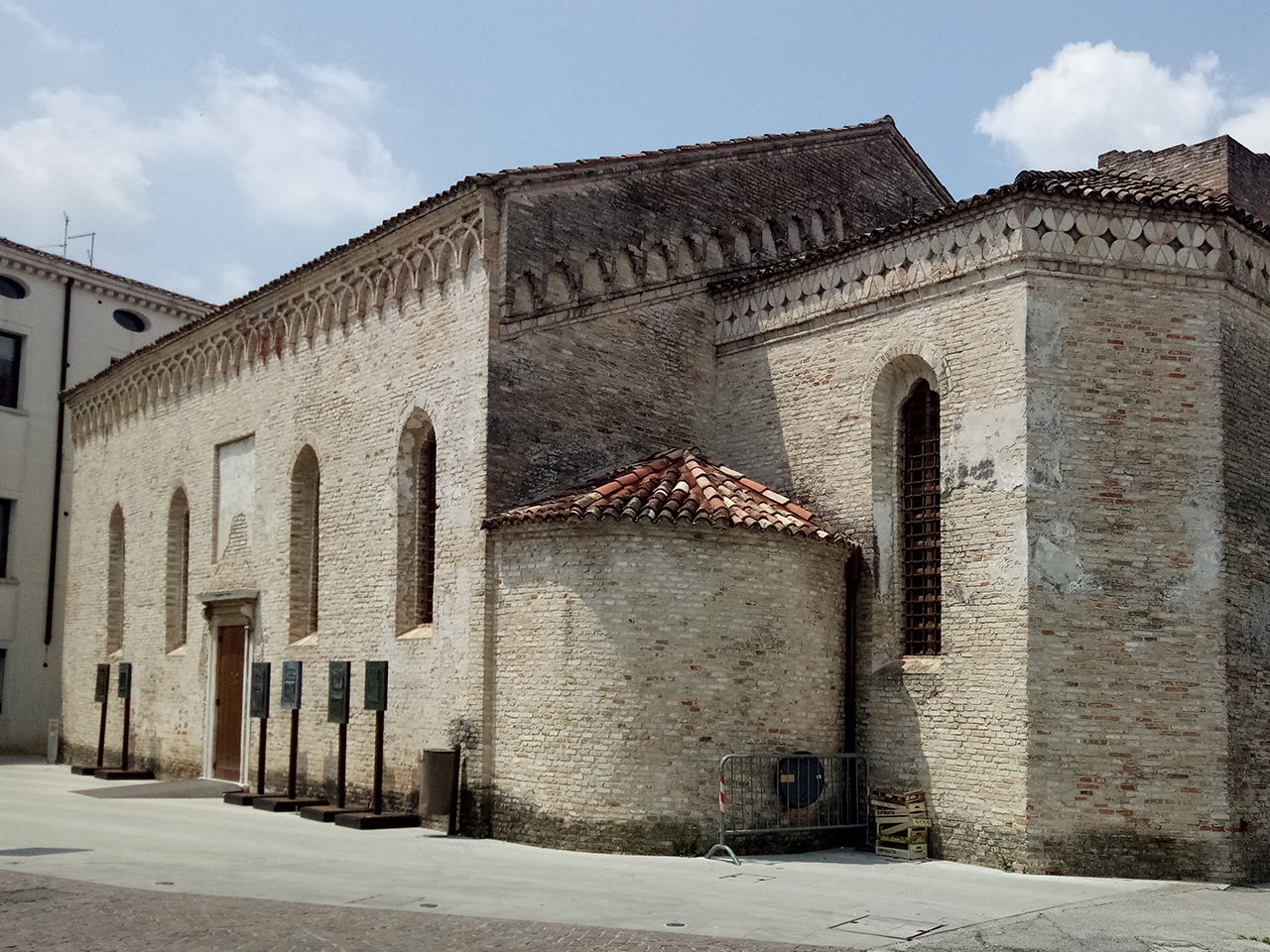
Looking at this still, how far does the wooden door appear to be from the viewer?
1958 centimetres

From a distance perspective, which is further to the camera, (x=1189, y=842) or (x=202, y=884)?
(x=1189, y=842)

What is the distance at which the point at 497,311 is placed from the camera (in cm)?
1539

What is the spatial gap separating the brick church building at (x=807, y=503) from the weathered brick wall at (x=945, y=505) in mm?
39

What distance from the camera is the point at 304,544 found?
62.6ft

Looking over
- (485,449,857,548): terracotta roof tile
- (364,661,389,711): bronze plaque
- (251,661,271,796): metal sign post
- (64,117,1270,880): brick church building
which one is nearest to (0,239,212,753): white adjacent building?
(251,661,271,796): metal sign post

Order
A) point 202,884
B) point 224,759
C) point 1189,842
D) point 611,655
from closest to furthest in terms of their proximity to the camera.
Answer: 1. point 202,884
2. point 1189,842
3. point 611,655
4. point 224,759

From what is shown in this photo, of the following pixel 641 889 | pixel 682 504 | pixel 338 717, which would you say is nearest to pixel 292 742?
pixel 338 717

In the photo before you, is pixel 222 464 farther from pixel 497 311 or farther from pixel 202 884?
pixel 202 884

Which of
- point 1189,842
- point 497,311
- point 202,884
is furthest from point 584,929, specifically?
point 497,311

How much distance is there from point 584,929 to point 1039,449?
716 cm

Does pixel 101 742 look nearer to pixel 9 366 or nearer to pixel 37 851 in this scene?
pixel 9 366

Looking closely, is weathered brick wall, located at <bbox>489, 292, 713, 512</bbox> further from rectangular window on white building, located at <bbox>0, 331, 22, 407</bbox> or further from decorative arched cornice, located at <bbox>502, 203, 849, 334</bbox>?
rectangular window on white building, located at <bbox>0, 331, 22, 407</bbox>

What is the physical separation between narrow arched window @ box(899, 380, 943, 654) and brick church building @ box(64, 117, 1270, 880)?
0.14 ft

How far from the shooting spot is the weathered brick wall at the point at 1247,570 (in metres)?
13.0
